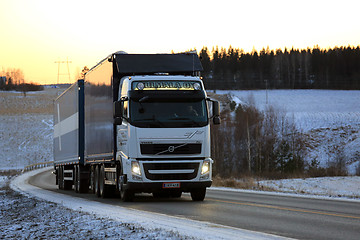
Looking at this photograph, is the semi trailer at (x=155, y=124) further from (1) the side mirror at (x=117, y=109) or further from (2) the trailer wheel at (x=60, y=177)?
(2) the trailer wheel at (x=60, y=177)

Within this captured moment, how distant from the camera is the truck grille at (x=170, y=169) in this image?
56.9 feet

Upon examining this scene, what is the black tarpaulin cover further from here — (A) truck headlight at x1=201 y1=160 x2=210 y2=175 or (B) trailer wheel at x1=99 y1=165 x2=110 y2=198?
(B) trailer wheel at x1=99 y1=165 x2=110 y2=198

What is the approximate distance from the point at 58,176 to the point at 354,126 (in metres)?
67.3

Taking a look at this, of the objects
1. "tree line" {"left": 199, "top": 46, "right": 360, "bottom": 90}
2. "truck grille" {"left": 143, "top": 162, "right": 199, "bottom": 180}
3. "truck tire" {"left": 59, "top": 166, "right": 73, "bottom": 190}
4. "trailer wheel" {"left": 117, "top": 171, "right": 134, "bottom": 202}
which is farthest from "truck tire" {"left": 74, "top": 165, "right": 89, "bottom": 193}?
"tree line" {"left": 199, "top": 46, "right": 360, "bottom": 90}

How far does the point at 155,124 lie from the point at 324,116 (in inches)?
3279

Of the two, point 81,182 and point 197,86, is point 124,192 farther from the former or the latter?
point 81,182

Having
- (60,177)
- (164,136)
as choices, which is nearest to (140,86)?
(164,136)

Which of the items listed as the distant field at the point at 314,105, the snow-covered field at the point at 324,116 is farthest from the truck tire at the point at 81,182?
the distant field at the point at 314,105

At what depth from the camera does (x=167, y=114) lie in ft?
57.3

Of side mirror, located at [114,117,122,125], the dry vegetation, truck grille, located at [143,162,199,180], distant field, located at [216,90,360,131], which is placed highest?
the dry vegetation

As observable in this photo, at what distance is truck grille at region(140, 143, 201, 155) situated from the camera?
17219mm

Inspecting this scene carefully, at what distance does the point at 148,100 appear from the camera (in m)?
17.5

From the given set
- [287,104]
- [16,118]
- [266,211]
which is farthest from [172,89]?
[16,118]

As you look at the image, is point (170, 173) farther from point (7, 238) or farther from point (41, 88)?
point (41, 88)
